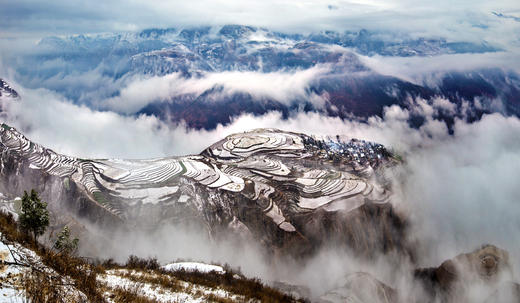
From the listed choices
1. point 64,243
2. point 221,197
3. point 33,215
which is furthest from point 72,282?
point 221,197

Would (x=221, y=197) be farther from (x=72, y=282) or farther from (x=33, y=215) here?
(x=72, y=282)

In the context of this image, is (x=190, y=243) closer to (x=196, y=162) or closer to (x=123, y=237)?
(x=123, y=237)

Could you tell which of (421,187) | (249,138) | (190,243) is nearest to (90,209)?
(190,243)

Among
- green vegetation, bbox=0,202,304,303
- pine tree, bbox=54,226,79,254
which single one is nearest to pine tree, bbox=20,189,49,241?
pine tree, bbox=54,226,79,254

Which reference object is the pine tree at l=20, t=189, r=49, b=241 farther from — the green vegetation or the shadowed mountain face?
the shadowed mountain face

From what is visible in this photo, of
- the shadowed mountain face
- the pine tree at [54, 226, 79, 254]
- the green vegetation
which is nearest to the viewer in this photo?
the green vegetation

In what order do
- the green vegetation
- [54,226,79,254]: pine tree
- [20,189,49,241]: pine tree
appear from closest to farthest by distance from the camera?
the green vegetation → [54,226,79,254]: pine tree → [20,189,49,241]: pine tree

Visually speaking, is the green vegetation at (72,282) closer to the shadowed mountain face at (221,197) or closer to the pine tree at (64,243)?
the pine tree at (64,243)

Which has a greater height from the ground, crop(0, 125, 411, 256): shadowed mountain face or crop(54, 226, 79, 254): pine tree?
crop(54, 226, 79, 254): pine tree
